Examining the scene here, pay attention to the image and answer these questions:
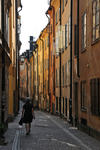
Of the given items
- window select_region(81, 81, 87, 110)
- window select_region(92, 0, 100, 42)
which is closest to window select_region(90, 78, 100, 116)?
window select_region(92, 0, 100, 42)

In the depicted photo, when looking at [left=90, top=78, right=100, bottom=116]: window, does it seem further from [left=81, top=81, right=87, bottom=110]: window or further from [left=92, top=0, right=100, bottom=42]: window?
[left=81, top=81, right=87, bottom=110]: window

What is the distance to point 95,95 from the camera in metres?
14.9

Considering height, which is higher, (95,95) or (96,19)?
(96,19)

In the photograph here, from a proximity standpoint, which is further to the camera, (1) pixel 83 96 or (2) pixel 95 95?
(1) pixel 83 96

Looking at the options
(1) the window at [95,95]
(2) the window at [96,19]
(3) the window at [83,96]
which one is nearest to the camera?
(1) the window at [95,95]

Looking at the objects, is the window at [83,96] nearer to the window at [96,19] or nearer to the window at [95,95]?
the window at [95,95]

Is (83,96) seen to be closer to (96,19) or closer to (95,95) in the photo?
(95,95)

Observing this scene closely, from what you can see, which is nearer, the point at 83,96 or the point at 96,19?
the point at 96,19

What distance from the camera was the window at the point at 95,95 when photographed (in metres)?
14.3

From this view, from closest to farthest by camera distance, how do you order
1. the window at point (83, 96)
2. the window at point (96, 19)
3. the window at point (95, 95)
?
the window at point (95, 95)
the window at point (96, 19)
the window at point (83, 96)

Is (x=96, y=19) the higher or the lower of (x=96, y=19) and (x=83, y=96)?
the higher

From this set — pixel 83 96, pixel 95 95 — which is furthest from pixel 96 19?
pixel 83 96

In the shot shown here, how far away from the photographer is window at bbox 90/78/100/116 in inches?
563

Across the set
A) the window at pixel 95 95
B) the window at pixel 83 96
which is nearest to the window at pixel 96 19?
the window at pixel 95 95
